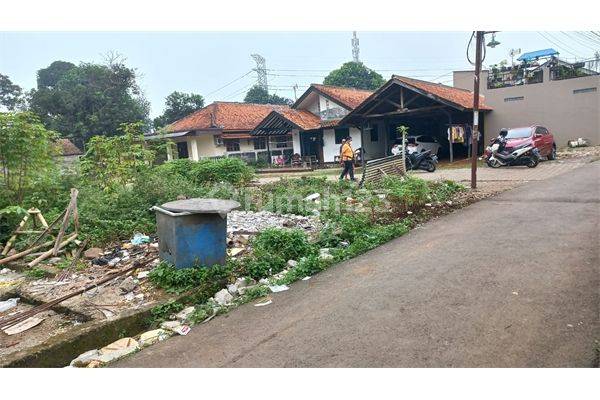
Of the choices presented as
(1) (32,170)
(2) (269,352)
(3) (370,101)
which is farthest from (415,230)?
(3) (370,101)

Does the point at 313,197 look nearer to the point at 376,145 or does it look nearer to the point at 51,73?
the point at 376,145

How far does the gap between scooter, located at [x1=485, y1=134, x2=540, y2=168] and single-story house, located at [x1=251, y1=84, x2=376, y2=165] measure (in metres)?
8.33

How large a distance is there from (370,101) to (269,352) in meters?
18.2

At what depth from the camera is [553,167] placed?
14.4m

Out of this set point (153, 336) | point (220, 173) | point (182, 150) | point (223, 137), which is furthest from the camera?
point (182, 150)

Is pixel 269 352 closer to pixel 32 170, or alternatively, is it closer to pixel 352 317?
pixel 352 317

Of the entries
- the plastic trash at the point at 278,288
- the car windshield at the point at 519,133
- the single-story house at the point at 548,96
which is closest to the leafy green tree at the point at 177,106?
the single-story house at the point at 548,96

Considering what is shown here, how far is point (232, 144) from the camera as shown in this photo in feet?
85.4

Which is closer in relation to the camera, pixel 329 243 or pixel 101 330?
pixel 101 330

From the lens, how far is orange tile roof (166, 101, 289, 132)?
82.6 feet

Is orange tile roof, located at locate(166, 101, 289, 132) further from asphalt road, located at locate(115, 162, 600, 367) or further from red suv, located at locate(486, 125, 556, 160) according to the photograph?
asphalt road, located at locate(115, 162, 600, 367)

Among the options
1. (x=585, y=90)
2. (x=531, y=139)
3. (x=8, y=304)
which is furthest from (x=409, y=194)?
(x=585, y=90)

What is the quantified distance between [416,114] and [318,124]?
5.90m

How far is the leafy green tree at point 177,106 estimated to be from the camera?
3412 cm
